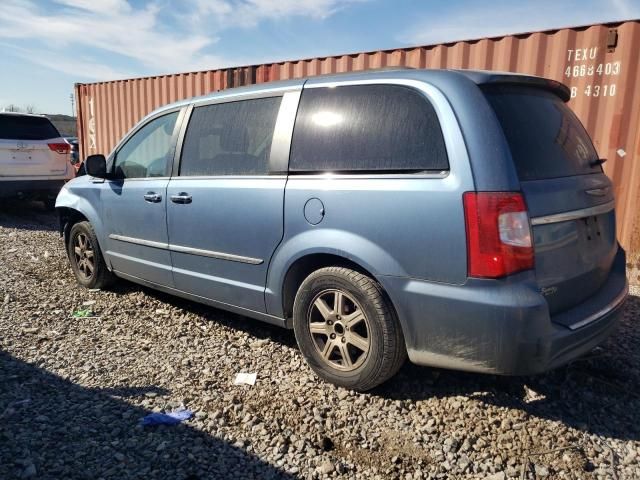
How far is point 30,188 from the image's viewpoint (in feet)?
29.6

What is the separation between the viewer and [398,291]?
270cm

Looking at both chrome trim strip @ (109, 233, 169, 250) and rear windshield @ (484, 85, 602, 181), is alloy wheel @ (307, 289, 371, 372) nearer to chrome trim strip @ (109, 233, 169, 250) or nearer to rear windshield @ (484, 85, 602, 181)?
rear windshield @ (484, 85, 602, 181)

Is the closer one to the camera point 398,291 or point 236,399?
point 398,291

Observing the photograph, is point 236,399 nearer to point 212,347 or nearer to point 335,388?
point 335,388

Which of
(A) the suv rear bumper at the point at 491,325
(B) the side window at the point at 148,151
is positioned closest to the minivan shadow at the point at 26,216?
(B) the side window at the point at 148,151

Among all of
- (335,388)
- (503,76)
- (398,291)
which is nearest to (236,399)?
(335,388)

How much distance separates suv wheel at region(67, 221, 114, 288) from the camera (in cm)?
500

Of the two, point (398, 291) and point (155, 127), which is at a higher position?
point (155, 127)

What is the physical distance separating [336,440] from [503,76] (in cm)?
213

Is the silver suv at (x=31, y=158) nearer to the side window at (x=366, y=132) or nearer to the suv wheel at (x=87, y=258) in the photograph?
the suv wheel at (x=87, y=258)

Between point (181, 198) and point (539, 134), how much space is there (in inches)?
98.4

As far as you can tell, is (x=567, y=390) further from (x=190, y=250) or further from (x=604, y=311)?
(x=190, y=250)

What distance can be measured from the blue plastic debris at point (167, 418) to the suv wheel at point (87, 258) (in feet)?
8.48

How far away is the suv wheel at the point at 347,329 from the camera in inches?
111
